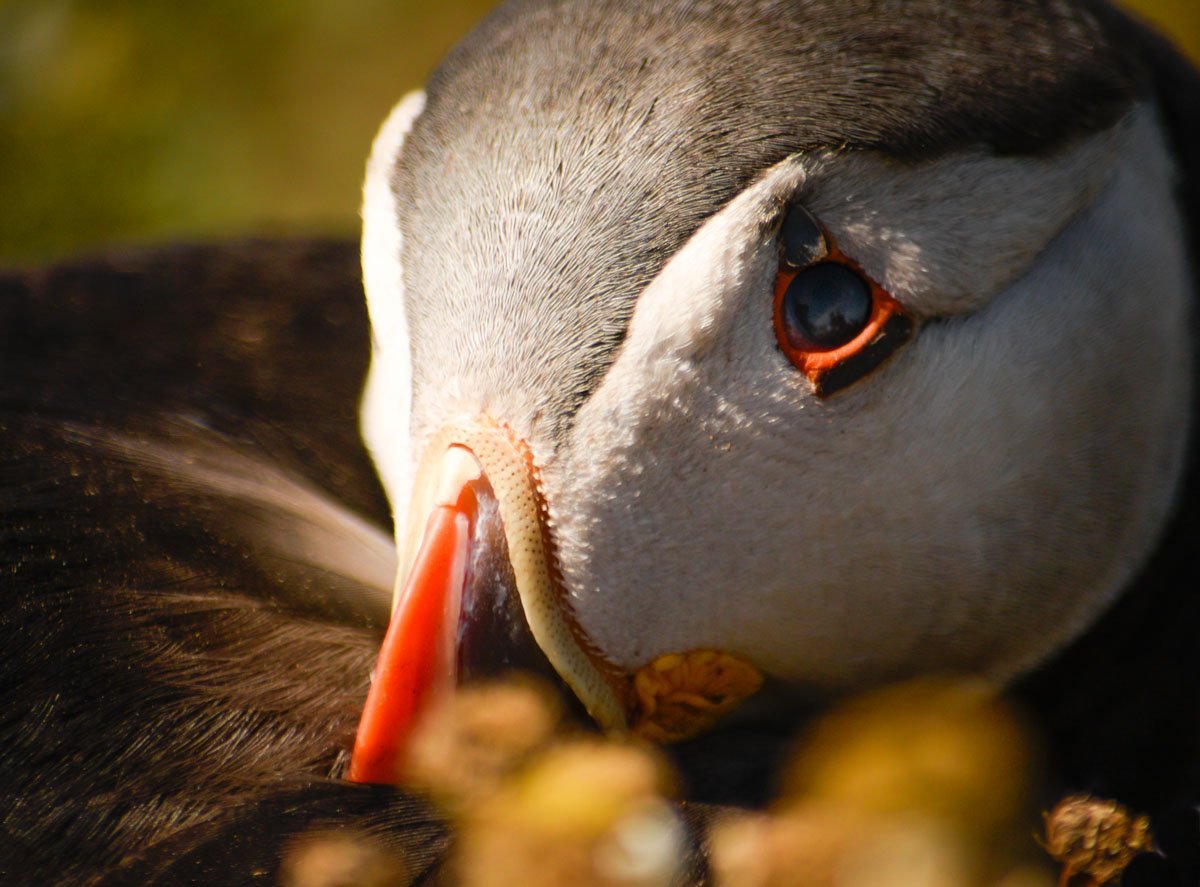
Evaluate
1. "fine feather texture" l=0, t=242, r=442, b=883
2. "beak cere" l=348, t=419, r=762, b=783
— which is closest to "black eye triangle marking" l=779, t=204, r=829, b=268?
"beak cere" l=348, t=419, r=762, b=783

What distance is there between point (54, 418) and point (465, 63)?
29.8 inches

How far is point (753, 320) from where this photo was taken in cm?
164

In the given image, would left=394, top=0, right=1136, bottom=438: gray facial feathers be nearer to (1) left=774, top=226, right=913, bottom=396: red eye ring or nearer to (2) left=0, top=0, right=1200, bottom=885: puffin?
(2) left=0, top=0, right=1200, bottom=885: puffin

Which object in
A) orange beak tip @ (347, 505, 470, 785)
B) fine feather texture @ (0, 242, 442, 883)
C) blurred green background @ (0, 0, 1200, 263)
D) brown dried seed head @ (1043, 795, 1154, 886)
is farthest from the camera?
blurred green background @ (0, 0, 1200, 263)

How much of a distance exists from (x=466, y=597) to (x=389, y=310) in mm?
456

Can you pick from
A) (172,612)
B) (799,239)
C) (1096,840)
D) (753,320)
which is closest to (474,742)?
(172,612)

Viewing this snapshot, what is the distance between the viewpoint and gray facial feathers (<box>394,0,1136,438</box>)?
64.1 inches

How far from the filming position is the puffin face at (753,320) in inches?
64.0

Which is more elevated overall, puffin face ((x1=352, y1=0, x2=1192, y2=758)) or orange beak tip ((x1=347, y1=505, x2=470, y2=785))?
puffin face ((x1=352, y1=0, x2=1192, y2=758))

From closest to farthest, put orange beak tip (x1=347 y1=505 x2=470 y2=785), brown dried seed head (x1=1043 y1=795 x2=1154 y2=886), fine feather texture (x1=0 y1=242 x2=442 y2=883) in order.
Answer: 1. fine feather texture (x1=0 y1=242 x2=442 y2=883)
2. orange beak tip (x1=347 y1=505 x2=470 y2=785)
3. brown dried seed head (x1=1043 y1=795 x2=1154 y2=886)

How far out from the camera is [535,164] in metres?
1.67

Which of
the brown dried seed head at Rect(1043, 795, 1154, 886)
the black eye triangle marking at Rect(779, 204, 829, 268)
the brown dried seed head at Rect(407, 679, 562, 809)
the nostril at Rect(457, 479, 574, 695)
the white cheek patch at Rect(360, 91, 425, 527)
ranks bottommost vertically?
the brown dried seed head at Rect(1043, 795, 1154, 886)

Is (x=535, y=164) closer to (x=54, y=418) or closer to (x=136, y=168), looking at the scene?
(x=54, y=418)

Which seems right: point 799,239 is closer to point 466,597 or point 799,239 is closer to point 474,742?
point 466,597
